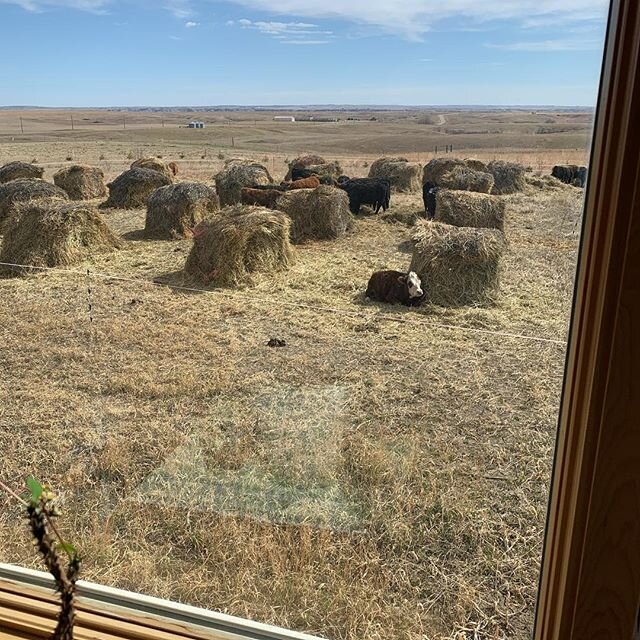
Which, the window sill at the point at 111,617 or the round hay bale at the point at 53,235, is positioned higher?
the round hay bale at the point at 53,235

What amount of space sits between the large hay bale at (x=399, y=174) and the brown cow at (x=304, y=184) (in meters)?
0.59

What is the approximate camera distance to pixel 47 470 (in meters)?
1.45

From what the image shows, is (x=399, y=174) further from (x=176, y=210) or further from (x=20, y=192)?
(x=20, y=192)

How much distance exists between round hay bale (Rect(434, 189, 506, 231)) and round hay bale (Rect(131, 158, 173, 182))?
2.21 metres

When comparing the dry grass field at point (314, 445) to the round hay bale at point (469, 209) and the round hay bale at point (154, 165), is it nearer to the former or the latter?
the round hay bale at point (469, 209)

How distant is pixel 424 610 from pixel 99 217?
4.35m

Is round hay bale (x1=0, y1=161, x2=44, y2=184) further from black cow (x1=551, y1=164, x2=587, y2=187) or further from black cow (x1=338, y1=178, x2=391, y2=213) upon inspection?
black cow (x1=551, y1=164, x2=587, y2=187)

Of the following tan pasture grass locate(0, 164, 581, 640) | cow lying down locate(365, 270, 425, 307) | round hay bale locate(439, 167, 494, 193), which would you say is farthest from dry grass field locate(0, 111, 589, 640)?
cow lying down locate(365, 270, 425, 307)

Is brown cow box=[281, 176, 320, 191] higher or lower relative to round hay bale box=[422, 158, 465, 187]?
lower

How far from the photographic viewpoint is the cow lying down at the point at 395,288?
11.5ft

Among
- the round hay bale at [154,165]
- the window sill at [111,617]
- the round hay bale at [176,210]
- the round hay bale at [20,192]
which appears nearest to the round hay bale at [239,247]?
the round hay bale at [176,210]

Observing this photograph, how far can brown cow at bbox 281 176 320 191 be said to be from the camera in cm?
592

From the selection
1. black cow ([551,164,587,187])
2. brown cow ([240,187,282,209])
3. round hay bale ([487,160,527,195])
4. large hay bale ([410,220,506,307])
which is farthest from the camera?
brown cow ([240,187,282,209])

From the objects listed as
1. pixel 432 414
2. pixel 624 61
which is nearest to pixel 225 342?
pixel 432 414
